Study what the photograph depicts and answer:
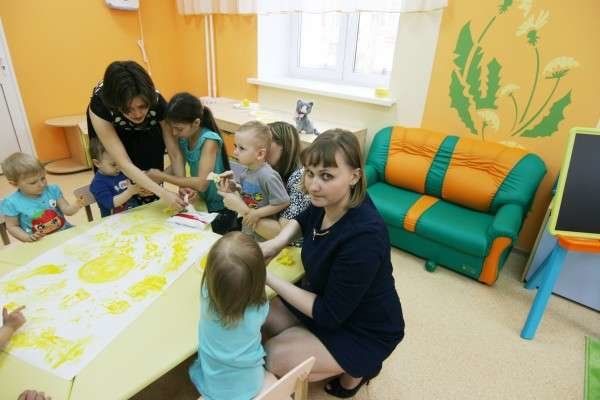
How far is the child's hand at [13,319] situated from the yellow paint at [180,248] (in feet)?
1.37

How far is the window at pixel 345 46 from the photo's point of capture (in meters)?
3.14

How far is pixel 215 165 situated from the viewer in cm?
184

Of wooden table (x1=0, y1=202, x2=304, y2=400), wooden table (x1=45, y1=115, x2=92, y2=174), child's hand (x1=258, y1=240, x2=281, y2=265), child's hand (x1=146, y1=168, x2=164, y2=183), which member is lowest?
wooden table (x1=45, y1=115, x2=92, y2=174)

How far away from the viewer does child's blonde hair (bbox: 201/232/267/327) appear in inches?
34.6

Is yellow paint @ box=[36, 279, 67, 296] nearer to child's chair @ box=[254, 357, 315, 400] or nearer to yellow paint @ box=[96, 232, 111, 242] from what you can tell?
yellow paint @ box=[96, 232, 111, 242]

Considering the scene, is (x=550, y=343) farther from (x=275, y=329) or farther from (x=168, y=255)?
(x=168, y=255)

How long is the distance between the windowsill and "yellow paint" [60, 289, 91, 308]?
8.10 feet

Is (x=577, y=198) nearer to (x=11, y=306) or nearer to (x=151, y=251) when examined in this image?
(x=151, y=251)

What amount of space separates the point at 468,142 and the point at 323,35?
1839 mm

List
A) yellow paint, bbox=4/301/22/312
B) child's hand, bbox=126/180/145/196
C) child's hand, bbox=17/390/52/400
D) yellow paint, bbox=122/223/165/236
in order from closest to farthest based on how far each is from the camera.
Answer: child's hand, bbox=17/390/52/400
yellow paint, bbox=4/301/22/312
yellow paint, bbox=122/223/165/236
child's hand, bbox=126/180/145/196

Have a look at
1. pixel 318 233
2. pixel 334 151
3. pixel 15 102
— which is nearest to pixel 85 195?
pixel 318 233

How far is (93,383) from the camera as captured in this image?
87cm

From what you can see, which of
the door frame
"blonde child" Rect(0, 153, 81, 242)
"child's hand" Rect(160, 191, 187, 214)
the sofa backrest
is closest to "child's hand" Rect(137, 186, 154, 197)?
"child's hand" Rect(160, 191, 187, 214)

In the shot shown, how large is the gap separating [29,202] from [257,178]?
1043 mm
